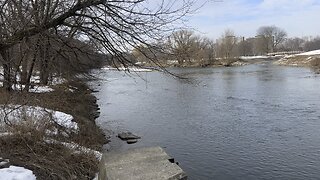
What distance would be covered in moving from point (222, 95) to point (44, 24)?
54.8ft

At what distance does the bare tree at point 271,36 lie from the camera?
101 m

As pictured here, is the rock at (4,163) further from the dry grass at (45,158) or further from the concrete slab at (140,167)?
the concrete slab at (140,167)

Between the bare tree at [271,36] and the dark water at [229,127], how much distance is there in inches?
3203

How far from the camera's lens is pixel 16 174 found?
572 centimetres

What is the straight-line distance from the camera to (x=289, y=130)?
1237 centimetres

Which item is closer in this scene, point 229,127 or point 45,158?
point 45,158

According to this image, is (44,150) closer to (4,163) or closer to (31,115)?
(31,115)

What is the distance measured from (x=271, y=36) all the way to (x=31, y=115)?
10734 centimetres

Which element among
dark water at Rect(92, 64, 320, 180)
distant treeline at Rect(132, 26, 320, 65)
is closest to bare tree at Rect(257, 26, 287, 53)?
distant treeline at Rect(132, 26, 320, 65)

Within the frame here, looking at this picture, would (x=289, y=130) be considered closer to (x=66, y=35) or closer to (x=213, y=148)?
(x=213, y=148)

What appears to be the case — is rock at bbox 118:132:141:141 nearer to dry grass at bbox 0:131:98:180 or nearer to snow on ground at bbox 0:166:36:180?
dry grass at bbox 0:131:98:180

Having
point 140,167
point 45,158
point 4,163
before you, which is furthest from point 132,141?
point 4,163

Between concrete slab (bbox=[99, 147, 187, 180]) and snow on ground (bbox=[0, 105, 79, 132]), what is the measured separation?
2.15 meters

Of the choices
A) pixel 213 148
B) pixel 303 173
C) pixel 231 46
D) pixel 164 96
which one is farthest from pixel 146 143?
pixel 231 46
